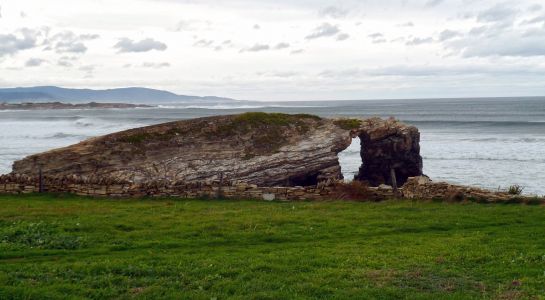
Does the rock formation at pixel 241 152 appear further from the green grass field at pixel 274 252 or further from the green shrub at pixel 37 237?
the green shrub at pixel 37 237

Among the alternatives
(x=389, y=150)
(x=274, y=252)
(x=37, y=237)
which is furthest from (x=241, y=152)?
(x=274, y=252)

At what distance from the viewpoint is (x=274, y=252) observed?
474 inches

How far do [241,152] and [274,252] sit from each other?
17778 millimetres

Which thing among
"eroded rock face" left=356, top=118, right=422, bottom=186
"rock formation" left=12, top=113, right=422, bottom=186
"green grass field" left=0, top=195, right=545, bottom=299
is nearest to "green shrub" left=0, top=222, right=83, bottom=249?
"green grass field" left=0, top=195, right=545, bottom=299

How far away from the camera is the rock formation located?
27547 mm

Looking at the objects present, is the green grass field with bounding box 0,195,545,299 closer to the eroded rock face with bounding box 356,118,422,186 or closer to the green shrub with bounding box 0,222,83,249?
the green shrub with bounding box 0,222,83,249

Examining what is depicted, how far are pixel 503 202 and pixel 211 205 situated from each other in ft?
32.8

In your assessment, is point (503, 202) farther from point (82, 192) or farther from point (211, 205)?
point (82, 192)

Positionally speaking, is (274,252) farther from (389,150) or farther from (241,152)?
(389,150)

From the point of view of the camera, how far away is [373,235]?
1407cm

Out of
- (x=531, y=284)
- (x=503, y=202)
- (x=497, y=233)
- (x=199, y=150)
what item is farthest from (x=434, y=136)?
(x=531, y=284)

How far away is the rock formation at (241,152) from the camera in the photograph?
27547 mm

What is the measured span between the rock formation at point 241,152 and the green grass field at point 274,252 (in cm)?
920

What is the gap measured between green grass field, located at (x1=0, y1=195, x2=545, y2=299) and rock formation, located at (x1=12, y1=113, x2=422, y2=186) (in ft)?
30.2
